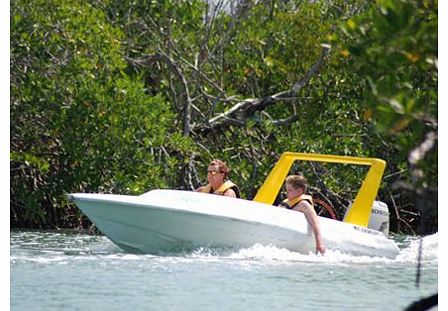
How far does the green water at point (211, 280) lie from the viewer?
8.84 m

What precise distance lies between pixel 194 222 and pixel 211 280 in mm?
1132

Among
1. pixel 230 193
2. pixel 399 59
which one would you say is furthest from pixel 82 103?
pixel 399 59

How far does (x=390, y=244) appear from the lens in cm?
1174

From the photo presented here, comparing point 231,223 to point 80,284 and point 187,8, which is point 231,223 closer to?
point 80,284

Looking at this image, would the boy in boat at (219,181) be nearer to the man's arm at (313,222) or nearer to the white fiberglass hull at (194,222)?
the white fiberglass hull at (194,222)

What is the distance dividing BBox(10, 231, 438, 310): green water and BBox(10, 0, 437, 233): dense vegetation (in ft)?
8.56

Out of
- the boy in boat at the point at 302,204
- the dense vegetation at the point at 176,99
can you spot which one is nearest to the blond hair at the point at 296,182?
the boy in boat at the point at 302,204

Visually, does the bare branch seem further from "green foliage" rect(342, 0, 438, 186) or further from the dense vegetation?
"green foliage" rect(342, 0, 438, 186)

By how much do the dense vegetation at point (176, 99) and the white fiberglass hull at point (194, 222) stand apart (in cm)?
310

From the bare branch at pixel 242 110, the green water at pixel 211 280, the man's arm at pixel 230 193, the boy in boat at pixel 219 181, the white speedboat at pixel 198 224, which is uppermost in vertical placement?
the bare branch at pixel 242 110

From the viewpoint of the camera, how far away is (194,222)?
11.0m
